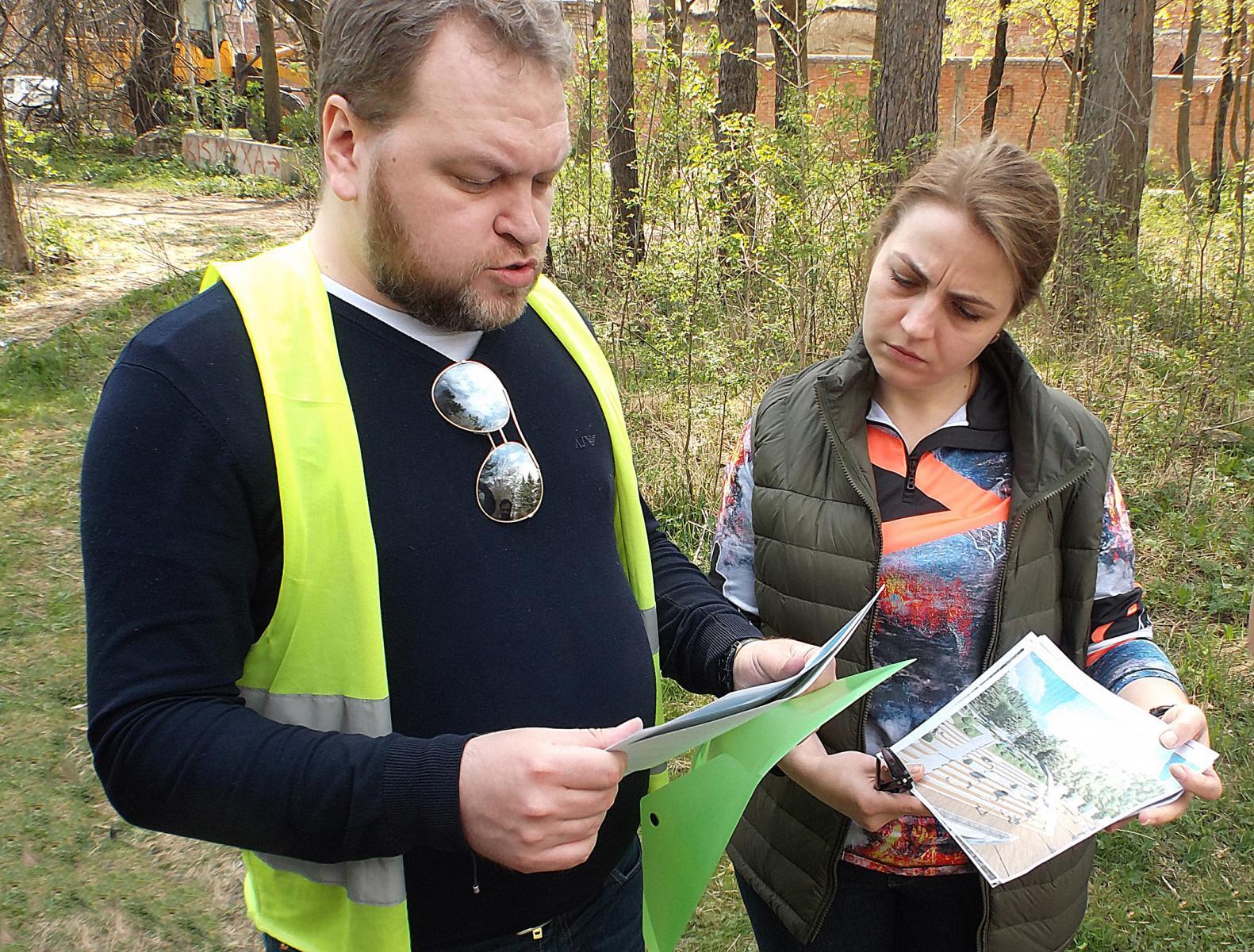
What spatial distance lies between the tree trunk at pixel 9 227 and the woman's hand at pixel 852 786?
983 cm

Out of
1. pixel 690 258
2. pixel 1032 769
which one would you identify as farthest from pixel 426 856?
pixel 690 258

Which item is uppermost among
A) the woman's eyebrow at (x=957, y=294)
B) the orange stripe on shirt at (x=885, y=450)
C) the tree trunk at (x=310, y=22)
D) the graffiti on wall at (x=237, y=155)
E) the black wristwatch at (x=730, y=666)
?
the tree trunk at (x=310, y=22)

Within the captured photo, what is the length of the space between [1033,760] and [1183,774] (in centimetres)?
23

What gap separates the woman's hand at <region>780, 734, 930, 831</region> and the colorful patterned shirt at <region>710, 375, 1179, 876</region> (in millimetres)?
114

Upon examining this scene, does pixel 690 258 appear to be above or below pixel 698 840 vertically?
above

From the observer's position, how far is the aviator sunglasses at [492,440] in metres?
1.42

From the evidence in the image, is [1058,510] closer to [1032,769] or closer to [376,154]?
[1032,769]

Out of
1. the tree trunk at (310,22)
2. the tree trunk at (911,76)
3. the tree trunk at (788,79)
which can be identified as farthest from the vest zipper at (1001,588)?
the tree trunk at (310,22)

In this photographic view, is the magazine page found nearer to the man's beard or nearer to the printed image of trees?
the printed image of trees

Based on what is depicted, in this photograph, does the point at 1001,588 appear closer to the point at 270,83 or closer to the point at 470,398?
the point at 470,398

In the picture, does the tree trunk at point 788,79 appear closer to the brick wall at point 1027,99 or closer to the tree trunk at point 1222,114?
the tree trunk at point 1222,114

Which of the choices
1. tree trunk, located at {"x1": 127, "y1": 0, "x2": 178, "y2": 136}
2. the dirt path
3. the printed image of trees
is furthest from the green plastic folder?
tree trunk, located at {"x1": 127, "y1": 0, "x2": 178, "y2": 136}

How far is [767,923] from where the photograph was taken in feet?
6.58

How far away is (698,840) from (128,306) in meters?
8.80
